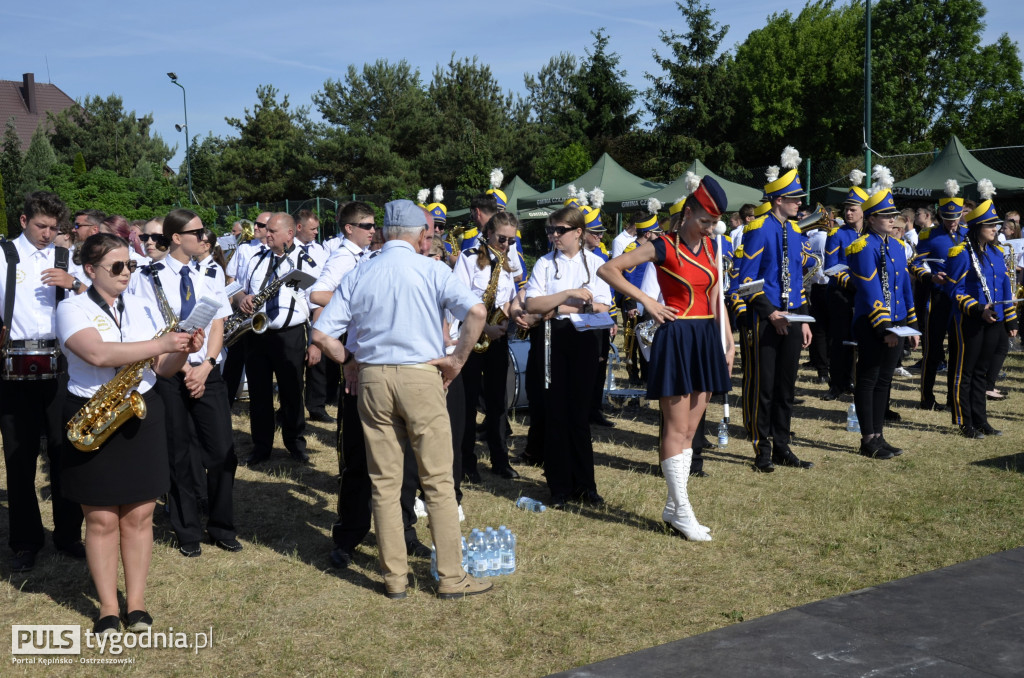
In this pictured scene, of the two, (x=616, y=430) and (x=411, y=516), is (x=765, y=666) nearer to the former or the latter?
(x=411, y=516)

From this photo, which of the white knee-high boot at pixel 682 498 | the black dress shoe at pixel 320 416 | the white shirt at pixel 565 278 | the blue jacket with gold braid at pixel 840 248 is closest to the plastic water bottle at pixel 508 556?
the white knee-high boot at pixel 682 498

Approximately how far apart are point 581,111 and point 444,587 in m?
43.5

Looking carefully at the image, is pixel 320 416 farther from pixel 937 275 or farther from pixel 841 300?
pixel 937 275

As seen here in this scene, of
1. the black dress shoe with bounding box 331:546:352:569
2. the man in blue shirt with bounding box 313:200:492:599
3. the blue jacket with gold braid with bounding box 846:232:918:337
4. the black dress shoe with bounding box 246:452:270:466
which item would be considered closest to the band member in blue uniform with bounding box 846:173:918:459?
the blue jacket with gold braid with bounding box 846:232:918:337

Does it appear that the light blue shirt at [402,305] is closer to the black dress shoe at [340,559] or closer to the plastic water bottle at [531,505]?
the black dress shoe at [340,559]

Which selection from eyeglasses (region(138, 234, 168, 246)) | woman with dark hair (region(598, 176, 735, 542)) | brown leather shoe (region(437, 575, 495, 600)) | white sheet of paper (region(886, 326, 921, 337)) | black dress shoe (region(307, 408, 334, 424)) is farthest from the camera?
black dress shoe (region(307, 408, 334, 424))

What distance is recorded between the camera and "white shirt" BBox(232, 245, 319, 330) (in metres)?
7.84

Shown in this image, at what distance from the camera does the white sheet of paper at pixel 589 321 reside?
6.36 metres

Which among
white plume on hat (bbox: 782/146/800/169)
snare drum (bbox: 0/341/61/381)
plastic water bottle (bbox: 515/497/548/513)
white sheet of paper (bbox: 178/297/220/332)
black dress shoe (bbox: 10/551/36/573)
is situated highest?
white plume on hat (bbox: 782/146/800/169)

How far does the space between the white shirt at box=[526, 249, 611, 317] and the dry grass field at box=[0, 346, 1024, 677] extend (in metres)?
1.50

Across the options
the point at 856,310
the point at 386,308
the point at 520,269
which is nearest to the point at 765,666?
the point at 386,308

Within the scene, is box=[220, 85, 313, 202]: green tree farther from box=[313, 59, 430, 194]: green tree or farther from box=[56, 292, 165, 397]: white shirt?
box=[56, 292, 165, 397]: white shirt

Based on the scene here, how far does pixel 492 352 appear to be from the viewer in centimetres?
736

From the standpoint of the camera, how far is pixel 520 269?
747 centimetres
